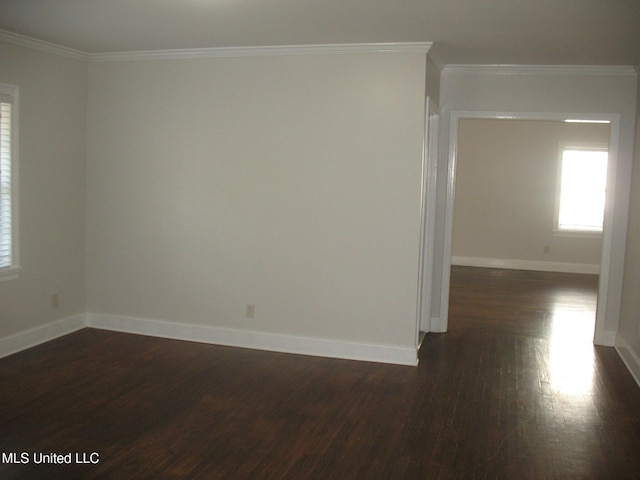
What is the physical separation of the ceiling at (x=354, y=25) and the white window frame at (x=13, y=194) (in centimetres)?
48

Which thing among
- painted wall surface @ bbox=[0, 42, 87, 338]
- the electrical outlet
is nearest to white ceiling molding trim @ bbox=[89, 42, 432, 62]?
painted wall surface @ bbox=[0, 42, 87, 338]

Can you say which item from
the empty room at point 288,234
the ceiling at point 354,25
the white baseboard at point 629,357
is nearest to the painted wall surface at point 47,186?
the empty room at point 288,234

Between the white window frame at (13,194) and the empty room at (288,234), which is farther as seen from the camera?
the white window frame at (13,194)

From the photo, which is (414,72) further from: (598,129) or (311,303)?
(598,129)

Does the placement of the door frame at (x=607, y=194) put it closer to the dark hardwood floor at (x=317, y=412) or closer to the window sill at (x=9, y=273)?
the dark hardwood floor at (x=317, y=412)

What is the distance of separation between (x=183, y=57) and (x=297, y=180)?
1.41m

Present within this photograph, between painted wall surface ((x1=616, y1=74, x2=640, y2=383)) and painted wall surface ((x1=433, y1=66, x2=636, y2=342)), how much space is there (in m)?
0.10

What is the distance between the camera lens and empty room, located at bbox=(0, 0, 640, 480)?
362 centimetres

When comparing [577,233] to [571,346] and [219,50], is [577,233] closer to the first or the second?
[571,346]

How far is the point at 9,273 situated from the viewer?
4719 millimetres

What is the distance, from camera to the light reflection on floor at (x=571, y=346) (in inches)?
178

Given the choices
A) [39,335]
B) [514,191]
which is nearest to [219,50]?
[39,335]

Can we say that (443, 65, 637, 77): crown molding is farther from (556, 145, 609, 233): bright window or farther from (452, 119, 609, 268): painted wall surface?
(556, 145, 609, 233): bright window

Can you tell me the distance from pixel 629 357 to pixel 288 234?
286 centimetres
